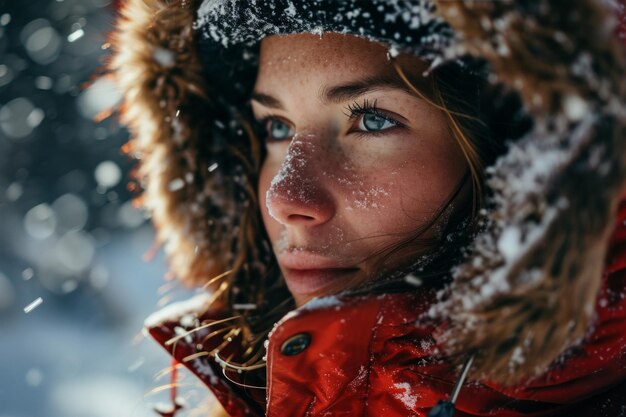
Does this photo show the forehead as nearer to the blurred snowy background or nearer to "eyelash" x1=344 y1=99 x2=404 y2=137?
"eyelash" x1=344 y1=99 x2=404 y2=137

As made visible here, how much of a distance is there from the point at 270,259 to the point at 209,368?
1.67ft

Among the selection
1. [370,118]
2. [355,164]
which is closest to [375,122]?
[370,118]

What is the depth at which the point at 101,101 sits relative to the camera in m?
5.66

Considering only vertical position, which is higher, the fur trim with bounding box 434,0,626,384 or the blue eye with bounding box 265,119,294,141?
the fur trim with bounding box 434,0,626,384

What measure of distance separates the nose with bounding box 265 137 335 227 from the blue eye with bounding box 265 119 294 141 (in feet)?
1.11

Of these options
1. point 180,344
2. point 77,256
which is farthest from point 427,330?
point 77,256

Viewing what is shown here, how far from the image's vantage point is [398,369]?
1.31 metres

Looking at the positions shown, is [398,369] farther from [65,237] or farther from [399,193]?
[65,237]

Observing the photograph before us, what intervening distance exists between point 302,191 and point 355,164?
163 mm

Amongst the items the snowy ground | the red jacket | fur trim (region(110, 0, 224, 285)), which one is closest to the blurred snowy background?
the snowy ground

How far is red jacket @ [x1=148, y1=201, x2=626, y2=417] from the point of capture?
3.79 ft

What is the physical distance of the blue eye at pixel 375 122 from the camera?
141cm

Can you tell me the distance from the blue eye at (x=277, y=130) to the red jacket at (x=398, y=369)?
29.5 inches

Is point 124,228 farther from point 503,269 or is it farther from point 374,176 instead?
point 503,269
